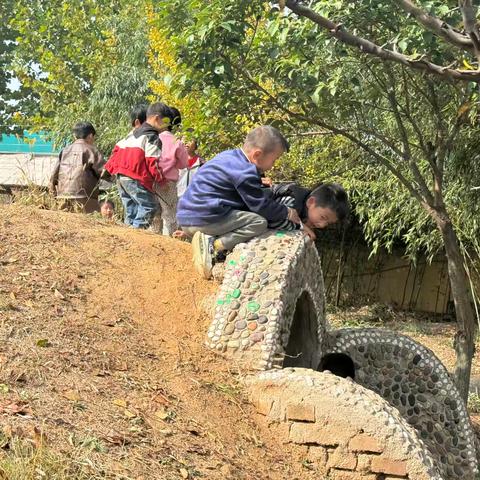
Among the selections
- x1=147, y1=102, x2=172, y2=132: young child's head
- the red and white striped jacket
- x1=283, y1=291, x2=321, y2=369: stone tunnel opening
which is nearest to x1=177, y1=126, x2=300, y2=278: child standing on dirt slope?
x1=283, y1=291, x2=321, y2=369: stone tunnel opening

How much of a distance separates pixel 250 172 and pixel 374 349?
1.75 metres

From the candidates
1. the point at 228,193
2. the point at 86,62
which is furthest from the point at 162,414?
the point at 86,62

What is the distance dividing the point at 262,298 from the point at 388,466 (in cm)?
131

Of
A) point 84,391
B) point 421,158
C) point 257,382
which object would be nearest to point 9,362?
point 84,391

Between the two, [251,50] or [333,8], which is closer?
[333,8]

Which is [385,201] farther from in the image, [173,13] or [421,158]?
[173,13]

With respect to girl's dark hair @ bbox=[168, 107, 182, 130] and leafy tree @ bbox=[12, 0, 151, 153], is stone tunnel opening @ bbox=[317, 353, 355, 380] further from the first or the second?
leafy tree @ bbox=[12, 0, 151, 153]

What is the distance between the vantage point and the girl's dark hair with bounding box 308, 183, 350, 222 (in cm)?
599

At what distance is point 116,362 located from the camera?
4.89m

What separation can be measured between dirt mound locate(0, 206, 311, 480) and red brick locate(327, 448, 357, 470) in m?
0.17

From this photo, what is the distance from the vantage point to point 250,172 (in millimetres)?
5621

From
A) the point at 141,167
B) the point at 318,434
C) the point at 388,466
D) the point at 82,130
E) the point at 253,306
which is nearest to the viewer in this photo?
the point at 388,466

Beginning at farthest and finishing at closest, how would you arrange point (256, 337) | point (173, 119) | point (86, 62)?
point (86, 62) → point (173, 119) → point (256, 337)

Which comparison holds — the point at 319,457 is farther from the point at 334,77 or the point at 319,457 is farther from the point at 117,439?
the point at 334,77
